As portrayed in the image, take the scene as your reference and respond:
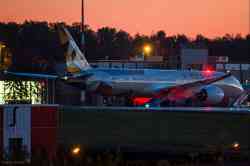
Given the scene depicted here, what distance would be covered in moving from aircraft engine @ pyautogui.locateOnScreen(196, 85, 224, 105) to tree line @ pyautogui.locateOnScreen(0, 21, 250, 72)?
120 ft

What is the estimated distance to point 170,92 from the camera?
172 ft

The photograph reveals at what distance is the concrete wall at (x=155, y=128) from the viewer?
1680cm

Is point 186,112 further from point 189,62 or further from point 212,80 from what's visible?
point 189,62

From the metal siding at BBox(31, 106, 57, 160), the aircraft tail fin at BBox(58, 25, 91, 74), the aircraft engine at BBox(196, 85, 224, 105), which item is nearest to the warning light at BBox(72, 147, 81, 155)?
the metal siding at BBox(31, 106, 57, 160)

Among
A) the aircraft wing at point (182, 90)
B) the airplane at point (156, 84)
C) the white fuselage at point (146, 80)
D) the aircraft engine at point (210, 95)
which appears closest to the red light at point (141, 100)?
the airplane at point (156, 84)

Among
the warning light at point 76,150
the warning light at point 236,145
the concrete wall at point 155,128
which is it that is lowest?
the warning light at point 76,150

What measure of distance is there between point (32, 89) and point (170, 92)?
600 inches

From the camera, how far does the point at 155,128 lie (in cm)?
1703

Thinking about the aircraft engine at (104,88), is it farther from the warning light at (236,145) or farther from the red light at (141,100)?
the warning light at (236,145)

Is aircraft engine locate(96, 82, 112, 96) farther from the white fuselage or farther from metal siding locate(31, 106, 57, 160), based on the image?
metal siding locate(31, 106, 57, 160)

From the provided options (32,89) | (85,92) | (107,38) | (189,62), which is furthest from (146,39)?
(32,89)

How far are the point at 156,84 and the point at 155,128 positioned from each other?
119 feet

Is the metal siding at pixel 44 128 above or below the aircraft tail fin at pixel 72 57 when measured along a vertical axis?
below

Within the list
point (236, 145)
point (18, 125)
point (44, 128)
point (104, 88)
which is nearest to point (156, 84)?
point (104, 88)
